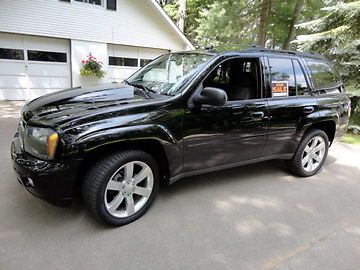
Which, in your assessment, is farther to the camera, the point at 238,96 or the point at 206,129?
the point at 238,96

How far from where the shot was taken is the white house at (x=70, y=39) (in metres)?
9.70

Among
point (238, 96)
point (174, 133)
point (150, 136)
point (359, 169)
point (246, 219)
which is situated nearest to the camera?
point (150, 136)

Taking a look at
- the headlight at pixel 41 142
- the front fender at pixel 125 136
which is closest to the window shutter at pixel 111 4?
the headlight at pixel 41 142

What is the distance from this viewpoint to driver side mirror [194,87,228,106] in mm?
2788

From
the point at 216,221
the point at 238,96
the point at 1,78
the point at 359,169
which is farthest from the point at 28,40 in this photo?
the point at 359,169

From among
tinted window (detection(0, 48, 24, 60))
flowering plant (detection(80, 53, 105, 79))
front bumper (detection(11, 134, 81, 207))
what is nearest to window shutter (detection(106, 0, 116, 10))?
flowering plant (detection(80, 53, 105, 79))

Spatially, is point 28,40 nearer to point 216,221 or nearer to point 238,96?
point 238,96

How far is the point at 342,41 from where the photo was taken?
8250 millimetres

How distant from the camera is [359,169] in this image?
489cm

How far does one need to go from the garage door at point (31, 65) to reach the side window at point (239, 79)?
894cm

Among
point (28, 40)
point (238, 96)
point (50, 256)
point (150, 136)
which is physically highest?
point (28, 40)

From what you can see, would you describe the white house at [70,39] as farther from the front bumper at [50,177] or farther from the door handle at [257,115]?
the door handle at [257,115]

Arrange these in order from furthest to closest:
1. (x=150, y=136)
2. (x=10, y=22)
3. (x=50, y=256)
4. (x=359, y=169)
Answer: (x=10, y=22), (x=359, y=169), (x=150, y=136), (x=50, y=256)

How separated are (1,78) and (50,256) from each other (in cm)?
963
